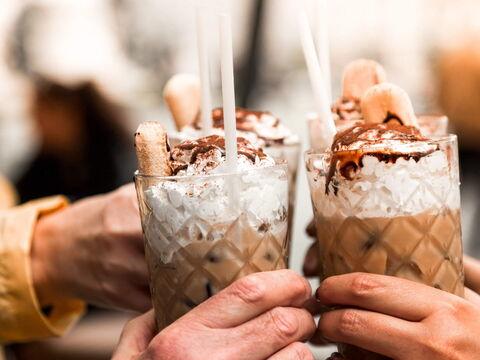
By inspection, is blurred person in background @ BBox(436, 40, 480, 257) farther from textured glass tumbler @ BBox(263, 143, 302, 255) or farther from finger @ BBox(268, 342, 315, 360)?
finger @ BBox(268, 342, 315, 360)

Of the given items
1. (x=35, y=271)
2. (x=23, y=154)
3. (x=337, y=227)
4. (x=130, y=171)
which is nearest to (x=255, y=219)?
(x=337, y=227)

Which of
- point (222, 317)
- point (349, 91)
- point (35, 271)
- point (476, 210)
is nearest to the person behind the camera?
point (222, 317)

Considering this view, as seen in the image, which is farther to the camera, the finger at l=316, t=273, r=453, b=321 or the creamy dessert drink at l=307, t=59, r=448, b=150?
the creamy dessert drink at l=307, t=59, r=448, b=150

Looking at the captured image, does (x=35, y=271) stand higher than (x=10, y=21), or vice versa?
(x=10, y=21)

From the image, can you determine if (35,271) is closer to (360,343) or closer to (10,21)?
(360,343)

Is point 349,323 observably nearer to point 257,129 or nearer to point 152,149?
point 152,149

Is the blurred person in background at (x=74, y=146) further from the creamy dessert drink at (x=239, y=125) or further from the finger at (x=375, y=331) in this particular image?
the finger at (x=375, y=331)

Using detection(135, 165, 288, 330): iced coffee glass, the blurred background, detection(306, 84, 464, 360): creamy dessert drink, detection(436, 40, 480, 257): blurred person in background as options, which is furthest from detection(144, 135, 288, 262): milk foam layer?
detection(436, 40, 480, 257): blurred person in background
